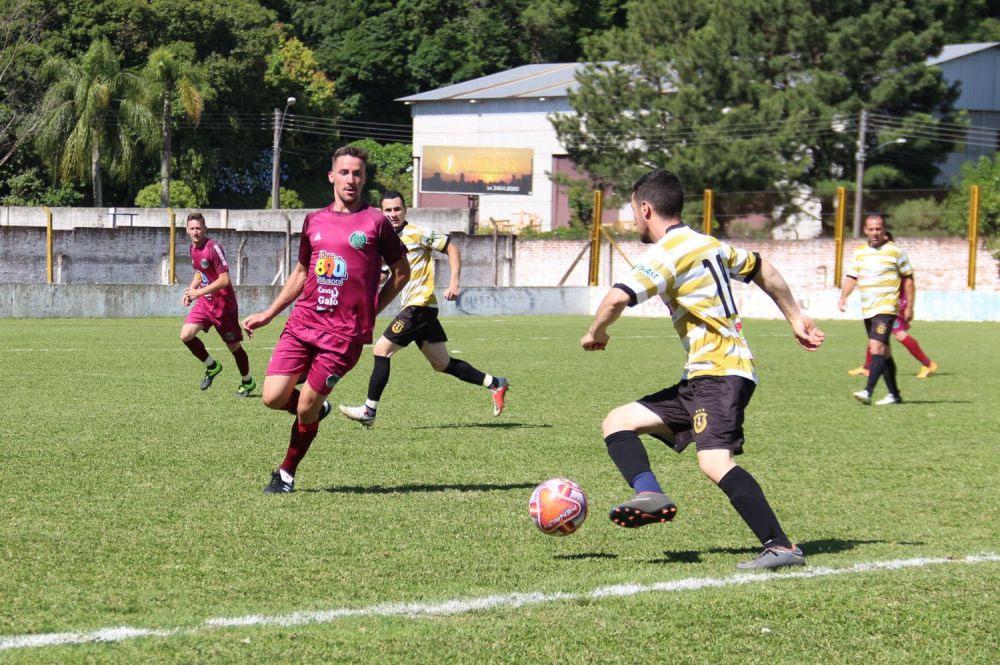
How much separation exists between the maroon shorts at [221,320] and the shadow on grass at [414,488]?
268 inches

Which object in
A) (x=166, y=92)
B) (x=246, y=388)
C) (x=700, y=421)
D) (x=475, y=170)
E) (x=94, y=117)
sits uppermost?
(x=166, y=92)

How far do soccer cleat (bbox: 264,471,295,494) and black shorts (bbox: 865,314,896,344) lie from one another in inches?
319

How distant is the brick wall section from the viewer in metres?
34.3

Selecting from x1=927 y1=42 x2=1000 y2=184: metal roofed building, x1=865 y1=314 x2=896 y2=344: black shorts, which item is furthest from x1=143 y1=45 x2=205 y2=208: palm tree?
x1=865 y1=314 x2=896 y2=344: black shorts

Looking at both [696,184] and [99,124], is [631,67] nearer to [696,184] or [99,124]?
[696,184]

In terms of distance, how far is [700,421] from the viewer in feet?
19.9

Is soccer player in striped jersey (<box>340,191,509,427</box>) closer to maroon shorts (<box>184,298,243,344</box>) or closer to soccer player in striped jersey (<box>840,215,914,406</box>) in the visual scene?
maroon shorts (<box>184,298,243,344</box>)

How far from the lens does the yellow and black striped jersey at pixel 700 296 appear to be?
19.9ft

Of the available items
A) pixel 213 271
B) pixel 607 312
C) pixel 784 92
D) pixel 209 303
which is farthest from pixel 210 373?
pixel 784 92

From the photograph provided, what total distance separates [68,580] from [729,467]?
9.26ft

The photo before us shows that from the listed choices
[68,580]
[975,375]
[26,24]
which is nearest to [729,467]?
[68,580]

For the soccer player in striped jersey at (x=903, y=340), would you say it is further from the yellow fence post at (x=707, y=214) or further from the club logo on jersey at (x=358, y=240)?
the yellow fence post at (x=707, y=214)

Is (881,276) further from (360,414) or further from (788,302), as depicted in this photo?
(788,302)

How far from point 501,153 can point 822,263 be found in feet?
114
